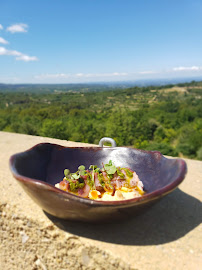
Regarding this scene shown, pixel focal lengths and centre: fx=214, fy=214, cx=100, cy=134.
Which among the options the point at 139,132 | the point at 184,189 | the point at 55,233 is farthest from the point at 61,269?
the point at 139,132

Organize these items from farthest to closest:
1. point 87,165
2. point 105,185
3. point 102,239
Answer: point 87,165, point 105,185, point 102,239

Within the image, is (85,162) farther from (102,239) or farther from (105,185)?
(102,239)

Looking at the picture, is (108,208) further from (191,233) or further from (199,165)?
(199,165)

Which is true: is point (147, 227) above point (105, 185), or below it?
below

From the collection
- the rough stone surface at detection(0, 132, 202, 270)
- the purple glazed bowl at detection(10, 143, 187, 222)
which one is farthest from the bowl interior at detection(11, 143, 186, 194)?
the rough stone surface at detection(0, 132, 202, 270)

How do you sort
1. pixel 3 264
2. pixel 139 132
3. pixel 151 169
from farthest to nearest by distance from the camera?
pixel 139 132, pixel 3 264, pixel 151 169

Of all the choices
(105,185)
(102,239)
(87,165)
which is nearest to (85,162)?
(87,165)

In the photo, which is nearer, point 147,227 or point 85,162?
point 147,227
